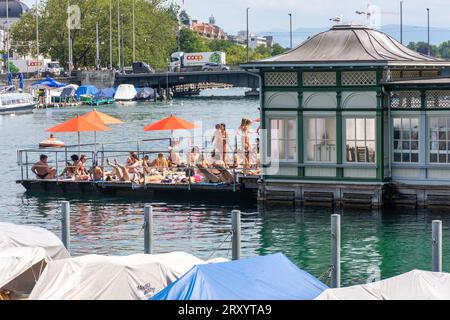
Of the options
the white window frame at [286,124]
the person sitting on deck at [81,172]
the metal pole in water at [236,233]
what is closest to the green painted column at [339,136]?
the white window frame at [286,124]

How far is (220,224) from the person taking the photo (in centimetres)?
3559

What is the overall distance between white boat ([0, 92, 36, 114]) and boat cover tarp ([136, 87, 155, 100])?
103 feet

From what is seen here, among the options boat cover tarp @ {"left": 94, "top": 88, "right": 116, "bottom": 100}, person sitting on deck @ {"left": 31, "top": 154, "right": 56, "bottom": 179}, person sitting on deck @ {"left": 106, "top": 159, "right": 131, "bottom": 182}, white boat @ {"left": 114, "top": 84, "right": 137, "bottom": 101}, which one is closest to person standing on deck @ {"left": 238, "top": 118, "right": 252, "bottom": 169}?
person sitting on deck @ {"left": 106, "top": 159, "right": 131, "bottom": 182}

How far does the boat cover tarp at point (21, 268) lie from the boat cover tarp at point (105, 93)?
4823 inches

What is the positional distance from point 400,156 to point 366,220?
2246 millimetres

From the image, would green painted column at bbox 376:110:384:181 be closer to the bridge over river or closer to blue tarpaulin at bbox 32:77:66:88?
the bridge over river

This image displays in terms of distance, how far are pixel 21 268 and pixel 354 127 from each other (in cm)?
1561

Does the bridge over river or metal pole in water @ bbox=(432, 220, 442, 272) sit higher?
the bridge over river

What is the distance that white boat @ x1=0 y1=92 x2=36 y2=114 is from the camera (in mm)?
118312

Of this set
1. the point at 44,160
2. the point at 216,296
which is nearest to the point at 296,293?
the point at 216,296

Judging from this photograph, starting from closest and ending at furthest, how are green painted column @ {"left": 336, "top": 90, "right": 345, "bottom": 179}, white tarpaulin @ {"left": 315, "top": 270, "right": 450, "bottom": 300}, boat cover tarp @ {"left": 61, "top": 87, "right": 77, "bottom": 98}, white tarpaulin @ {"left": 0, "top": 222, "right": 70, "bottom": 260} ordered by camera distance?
white tarpaulin @ {"left": 315, "top": 270, "right": 450, "bottom": 300}
white tarpaulin @ {"left": 0, "top": 222, "right": 70, "bottom": 260}
green painted column @ {"left": 336, "top": 90, "right": 345, "bottom": 179}
boat cover tarp @ {"left": 61, "top": 87, "right": 77, "bottom": 98}

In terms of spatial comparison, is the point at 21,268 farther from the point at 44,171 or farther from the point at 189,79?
the point at 189,79

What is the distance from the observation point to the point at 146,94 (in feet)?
505

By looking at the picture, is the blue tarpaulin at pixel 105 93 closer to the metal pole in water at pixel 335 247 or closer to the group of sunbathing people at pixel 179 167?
the group of sunbathing people at pixel 179 167
